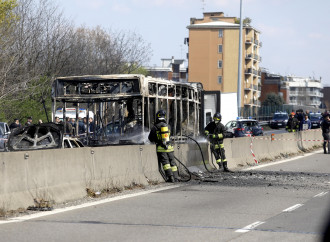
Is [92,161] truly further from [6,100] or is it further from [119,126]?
[6,100]

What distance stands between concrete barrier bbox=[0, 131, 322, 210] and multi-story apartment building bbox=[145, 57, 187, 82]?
154m

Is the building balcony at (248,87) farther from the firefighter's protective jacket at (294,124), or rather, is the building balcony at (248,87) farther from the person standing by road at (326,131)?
the person standing by road at (326,131)

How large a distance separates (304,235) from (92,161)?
19.1 feet

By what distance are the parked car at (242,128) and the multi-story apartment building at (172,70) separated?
126295 mm

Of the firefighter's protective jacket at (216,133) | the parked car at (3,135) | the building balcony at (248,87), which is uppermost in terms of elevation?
the building balcony at (248,87)

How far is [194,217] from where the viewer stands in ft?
35.4

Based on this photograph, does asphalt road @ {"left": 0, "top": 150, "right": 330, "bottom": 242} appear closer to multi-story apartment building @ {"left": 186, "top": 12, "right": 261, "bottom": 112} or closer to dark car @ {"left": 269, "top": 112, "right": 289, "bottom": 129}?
dark car @ {"left": 269, "top": 112, "right": 289, "bottom": 129}

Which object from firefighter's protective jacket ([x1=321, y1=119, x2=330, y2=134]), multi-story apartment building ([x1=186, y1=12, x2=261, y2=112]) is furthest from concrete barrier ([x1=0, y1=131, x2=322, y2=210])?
multi-story apartment building ([x1=186, y1=12, x2=261, y2=112])

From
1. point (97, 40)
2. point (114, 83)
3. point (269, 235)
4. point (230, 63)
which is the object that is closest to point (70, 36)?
point (97, 40)

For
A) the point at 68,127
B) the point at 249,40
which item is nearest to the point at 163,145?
the point at 68,127

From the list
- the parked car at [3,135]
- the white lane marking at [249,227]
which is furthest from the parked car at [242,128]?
the white lane marking at [249,227]

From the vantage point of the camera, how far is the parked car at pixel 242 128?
4262cm

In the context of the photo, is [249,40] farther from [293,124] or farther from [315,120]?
[293,124]

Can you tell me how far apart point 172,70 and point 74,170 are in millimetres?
169545
